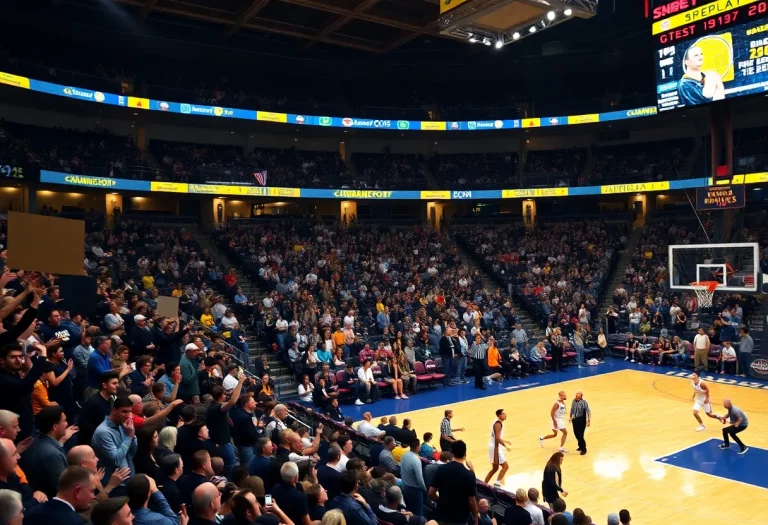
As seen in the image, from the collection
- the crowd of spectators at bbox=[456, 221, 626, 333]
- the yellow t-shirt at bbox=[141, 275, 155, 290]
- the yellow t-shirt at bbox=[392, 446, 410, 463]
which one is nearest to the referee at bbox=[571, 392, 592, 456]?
the yellow t-shirt at bbox=[392, 446, 410, 463]

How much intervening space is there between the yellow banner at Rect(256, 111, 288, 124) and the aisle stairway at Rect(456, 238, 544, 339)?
11374 mm

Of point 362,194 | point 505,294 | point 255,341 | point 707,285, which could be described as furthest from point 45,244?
point 362,194

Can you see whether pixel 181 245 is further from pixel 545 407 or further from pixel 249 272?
pixel 545 407

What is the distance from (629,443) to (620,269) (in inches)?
727

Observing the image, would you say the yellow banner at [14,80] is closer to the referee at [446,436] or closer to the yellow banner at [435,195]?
the yellow banner at [435,195]

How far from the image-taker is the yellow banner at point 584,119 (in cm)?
3206

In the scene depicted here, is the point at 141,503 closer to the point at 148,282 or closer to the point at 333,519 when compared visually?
the point at 333,519

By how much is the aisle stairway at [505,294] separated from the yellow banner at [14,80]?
20.2 metres

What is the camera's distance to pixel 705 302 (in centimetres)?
2052

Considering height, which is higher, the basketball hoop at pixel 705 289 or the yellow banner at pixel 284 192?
the yellow banner at pixel 284 192

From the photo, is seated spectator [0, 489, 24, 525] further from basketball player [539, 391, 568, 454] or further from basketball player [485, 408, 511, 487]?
basketball player [539, 391, 568, 454]

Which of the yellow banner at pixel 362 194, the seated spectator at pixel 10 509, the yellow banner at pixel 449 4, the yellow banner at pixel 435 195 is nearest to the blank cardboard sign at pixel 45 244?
the seated spectator at pixel 10 509

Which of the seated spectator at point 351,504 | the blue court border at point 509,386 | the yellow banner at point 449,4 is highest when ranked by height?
the yellow banner at point 449,4

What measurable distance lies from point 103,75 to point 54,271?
26.5 metres
